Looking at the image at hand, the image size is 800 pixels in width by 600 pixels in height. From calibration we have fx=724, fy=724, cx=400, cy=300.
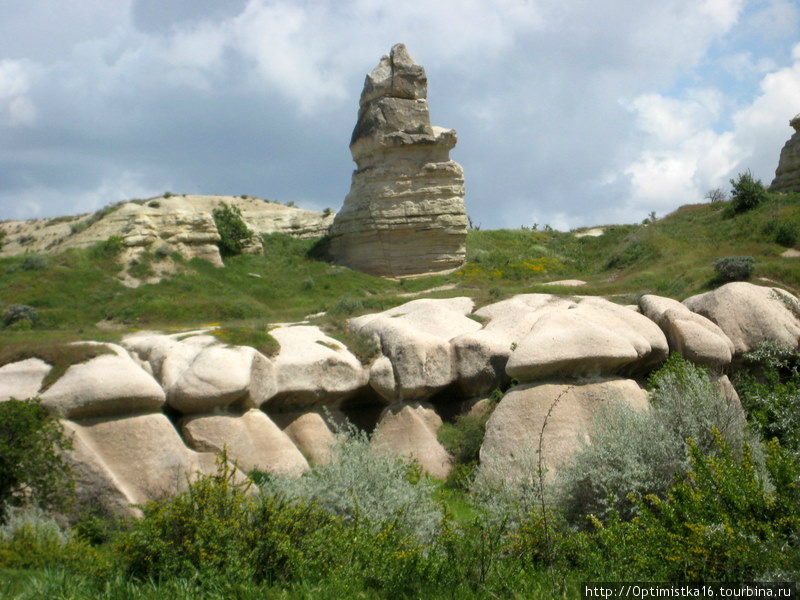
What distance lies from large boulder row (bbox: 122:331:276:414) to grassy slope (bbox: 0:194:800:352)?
3.45 meters

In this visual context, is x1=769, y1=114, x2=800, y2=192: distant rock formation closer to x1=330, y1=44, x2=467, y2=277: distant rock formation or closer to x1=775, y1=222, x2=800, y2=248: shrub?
x1=775, y1=222, x2=800, y2=248: shrub

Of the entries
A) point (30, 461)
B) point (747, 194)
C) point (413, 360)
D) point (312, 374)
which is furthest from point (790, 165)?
point (30, 461)

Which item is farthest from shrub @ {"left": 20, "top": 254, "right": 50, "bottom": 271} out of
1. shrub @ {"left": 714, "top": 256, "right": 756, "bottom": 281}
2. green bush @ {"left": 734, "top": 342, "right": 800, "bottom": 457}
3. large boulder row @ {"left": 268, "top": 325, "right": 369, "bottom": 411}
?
green bush @ {"left": 734, "top": 342, "right": 800, "bottom": 457}

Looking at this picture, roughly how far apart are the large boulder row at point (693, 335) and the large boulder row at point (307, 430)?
23.3 feet

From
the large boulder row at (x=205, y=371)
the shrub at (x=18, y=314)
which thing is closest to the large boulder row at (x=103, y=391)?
the large boulder row at (x=205, y=371)

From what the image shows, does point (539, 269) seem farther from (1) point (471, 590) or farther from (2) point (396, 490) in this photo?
(1) point (471, 590)

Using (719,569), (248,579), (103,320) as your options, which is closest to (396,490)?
(248,579)

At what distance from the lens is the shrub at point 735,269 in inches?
753

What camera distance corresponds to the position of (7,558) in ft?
25.9

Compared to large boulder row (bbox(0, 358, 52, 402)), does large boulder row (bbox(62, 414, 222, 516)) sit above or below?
below

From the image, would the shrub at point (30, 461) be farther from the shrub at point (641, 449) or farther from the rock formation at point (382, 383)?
the shrub at point (641, 449)

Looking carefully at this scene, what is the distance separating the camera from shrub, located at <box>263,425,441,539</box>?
8.34 meters

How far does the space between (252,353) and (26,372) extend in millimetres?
3775

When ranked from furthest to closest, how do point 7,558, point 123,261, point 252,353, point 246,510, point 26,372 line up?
point 123,261
point 252,353
point 26,372
point 7,558
point 246,510
